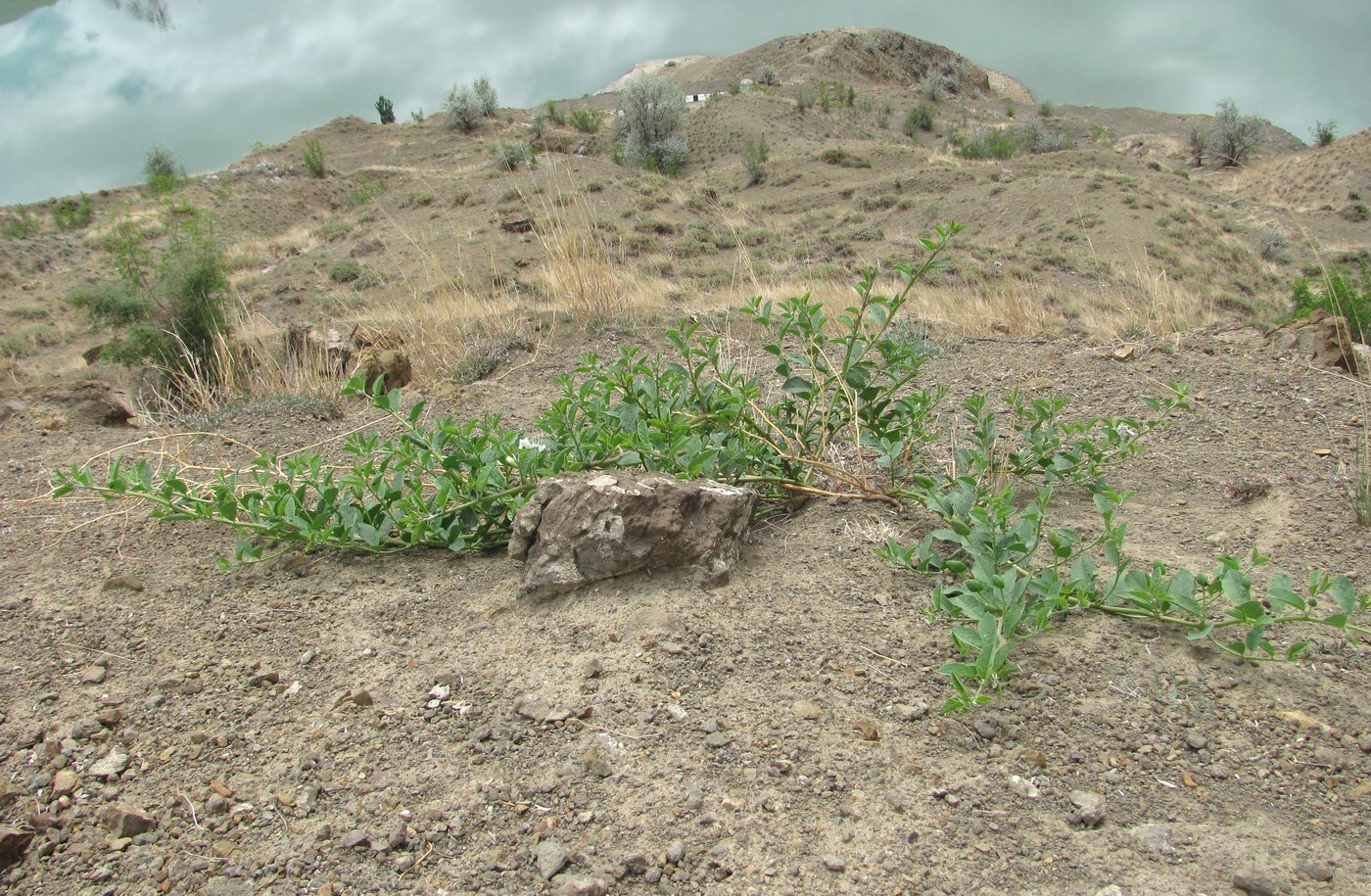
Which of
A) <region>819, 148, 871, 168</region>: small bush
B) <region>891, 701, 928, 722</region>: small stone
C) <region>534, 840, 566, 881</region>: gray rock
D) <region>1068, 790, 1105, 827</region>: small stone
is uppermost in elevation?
<region>819, 148, 871, 168</region>: small bush

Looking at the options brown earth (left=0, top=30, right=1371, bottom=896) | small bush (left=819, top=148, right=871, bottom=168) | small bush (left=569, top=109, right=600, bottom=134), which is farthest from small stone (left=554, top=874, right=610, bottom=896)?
small bush (left=569, top=109, right=600, bottom=134)

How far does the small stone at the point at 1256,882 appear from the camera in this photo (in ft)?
4.01

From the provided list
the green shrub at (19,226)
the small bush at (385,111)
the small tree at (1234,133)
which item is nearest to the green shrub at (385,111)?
the small bush at (385,111)

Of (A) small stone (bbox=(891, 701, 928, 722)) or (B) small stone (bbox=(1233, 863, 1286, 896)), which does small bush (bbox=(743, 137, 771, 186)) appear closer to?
(A) small stone (bbox=(891, 701, 928, 722))

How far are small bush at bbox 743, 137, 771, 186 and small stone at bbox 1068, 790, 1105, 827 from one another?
27.1 meters

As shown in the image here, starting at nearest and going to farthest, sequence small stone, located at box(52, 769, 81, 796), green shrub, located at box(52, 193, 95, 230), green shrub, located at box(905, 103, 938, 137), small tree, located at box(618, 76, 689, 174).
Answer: small stone, located at box(52, 769, 81, 796)
green shrub, located at box(52, 193, 95, 230)
small tree, located at box(618, 76, 689, 174)
green shrub, located at box(905, 103, 938, 137)

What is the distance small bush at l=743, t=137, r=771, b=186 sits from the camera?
27125mm

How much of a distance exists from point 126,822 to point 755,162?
28.0 m

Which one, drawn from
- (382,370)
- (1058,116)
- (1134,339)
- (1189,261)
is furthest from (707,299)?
(1058,116)

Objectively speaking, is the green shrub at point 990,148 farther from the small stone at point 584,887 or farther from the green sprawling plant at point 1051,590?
the small stone at point 584,887

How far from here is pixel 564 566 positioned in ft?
6.89

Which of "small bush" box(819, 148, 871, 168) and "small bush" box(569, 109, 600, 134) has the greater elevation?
"small bush" box(569, 109, 600, 134)

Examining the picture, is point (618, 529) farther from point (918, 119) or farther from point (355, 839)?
point (918, 119)

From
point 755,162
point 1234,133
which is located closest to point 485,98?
point 755,162
